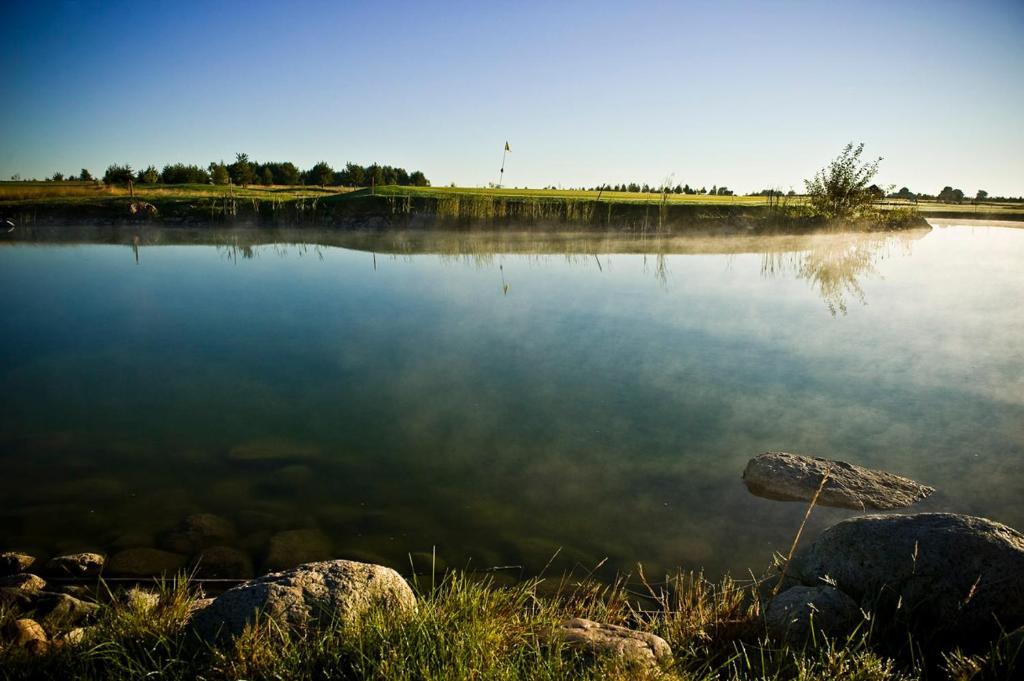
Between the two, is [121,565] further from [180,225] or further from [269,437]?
[180,225]

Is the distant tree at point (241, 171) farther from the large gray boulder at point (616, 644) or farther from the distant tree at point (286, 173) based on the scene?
the large gray boulder at point (616, 644)

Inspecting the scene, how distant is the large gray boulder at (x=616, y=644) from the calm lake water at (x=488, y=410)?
54.8 inches

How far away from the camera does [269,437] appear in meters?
6.27

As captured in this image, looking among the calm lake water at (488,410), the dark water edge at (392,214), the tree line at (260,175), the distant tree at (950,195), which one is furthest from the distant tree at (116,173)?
the distant tree at (950,195)

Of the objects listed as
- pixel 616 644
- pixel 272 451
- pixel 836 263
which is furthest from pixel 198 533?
pixel 836 263

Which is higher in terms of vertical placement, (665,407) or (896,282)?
(896,282)

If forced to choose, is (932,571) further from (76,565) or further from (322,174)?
(322,174)

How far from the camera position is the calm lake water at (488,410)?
15.9 ft

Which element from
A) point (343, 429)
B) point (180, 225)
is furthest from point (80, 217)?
point (343, 429)

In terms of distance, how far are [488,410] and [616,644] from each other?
4.43 metres

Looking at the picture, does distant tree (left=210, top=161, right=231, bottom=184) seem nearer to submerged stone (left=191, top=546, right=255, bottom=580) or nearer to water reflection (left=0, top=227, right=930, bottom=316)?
water reflection (left=0, top=227, right=930, bottom=316)

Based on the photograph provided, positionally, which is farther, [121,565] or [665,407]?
[665,407]

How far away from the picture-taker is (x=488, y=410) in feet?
23.2

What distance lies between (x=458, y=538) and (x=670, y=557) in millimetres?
1659
